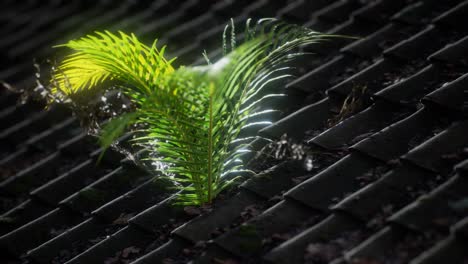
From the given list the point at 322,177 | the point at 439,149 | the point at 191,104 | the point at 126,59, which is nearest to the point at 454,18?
the point at 439,149

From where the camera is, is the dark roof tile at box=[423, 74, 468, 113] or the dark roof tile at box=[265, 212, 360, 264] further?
the dark roof tile at box=[423, 74, 468, 113]

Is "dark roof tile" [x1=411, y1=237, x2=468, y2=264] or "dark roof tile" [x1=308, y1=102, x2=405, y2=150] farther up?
"dark roof tile" [x1=308, y1=102, x2=405, y2=150]

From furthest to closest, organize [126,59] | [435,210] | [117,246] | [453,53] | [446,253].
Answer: [453,53], [117,246], [126,59], [435,210], [446,253]

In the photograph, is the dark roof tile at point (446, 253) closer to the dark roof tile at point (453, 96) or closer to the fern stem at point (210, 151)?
the dark roof tile at point (453, 96)

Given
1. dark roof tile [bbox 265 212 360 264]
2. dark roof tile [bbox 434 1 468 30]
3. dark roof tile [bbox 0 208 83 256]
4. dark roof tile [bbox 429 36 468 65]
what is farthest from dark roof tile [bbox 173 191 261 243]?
dark roof tile [bbox 434 1 468 30]

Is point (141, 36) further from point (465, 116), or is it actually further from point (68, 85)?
point (465, 116)

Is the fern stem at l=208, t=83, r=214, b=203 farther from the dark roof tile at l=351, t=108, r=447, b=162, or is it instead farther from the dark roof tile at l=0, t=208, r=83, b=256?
the dark roof tile at l=0, t=208, r=83, b=256

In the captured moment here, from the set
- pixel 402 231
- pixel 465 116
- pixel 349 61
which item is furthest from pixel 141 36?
pixel 402 231

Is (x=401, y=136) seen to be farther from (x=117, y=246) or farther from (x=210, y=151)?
(x=117, y=246)
